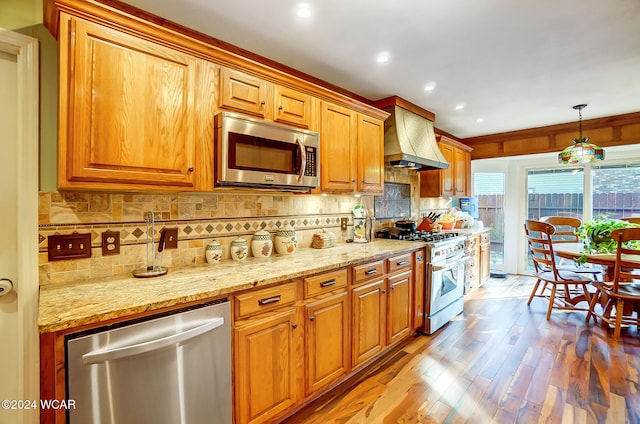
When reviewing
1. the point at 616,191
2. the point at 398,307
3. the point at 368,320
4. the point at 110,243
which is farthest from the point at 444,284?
the point at 616,191

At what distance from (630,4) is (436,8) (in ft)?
3.61

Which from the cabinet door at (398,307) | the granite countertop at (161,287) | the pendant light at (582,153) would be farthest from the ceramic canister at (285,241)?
the pendant light at (582,153)

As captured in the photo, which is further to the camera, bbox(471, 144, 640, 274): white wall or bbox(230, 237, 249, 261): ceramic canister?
bbox(471, 144, 640, 274): white wall

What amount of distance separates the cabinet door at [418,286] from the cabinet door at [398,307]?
10cm

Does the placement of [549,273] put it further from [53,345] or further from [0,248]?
[0,248]

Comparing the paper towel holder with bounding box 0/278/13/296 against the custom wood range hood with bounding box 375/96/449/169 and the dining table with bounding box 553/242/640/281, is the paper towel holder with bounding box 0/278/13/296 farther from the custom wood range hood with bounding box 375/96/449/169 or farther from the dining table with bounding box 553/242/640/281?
the dining table with bounding box 553/242/640/281

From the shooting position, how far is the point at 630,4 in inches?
67.0

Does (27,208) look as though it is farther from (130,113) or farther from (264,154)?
(264,154)

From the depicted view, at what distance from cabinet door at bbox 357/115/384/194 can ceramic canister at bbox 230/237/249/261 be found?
3.85 ft

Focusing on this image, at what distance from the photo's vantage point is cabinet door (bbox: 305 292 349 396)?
1.90 meters

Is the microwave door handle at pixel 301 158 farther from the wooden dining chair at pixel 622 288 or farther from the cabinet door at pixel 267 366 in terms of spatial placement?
the wooden dining chair at pixel 622 288

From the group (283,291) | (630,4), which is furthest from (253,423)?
(630,4)

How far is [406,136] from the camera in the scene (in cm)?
324

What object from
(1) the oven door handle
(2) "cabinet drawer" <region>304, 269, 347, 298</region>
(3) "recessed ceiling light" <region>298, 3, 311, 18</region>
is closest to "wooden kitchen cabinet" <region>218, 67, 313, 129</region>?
(3) "recessed ceiling light" <region>298, 3, 311, 18</region>
